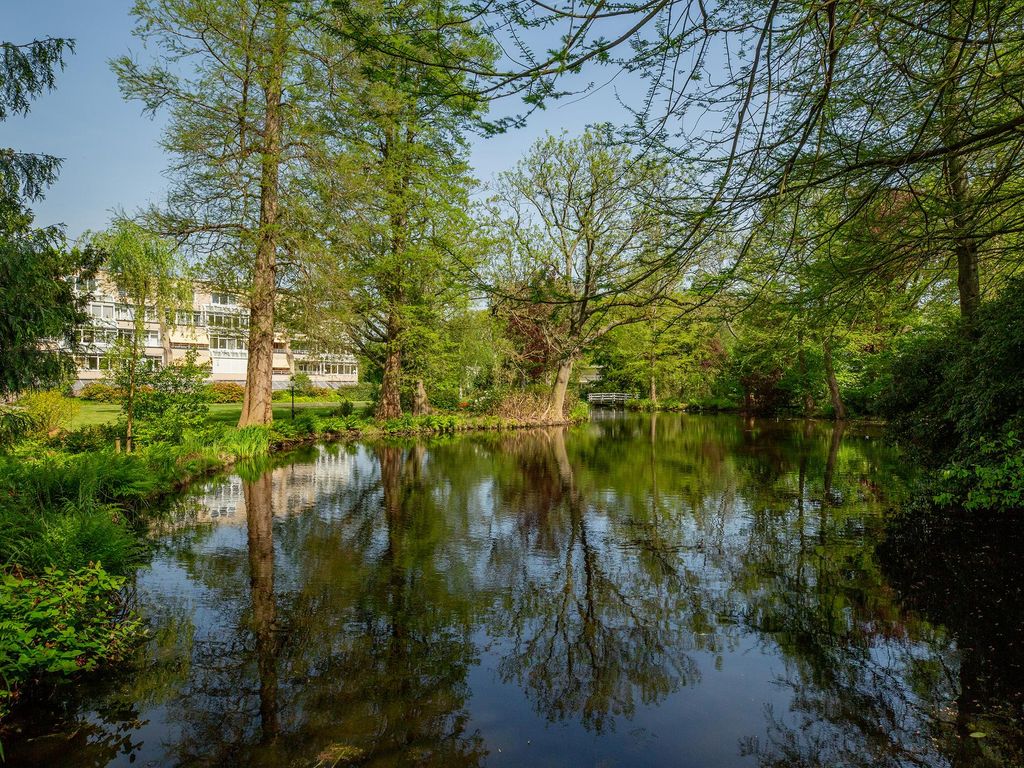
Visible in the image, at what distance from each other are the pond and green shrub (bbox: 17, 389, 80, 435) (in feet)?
19.6

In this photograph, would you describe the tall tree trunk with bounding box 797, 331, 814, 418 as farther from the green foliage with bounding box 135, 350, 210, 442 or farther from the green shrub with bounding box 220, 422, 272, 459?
the green foliage with bounding box 135, 350, 210, 442

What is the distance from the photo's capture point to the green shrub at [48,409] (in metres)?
13.1

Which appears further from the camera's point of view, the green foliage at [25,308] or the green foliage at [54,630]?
the green foliage at [25,308]

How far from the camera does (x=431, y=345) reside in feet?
75.7

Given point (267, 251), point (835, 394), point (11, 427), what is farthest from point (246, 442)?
Result: point (835, 394)

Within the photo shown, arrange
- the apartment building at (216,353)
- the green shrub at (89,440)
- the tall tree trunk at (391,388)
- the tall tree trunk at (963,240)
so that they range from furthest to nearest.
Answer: the apartment building at (216,353), the tall tree trunk at (391,388), the green shrub at (89,440), the tall tree trunk at (963,240)

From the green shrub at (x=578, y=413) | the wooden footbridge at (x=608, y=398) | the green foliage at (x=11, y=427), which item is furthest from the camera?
the wooden footbridge at (x=608, y=398)

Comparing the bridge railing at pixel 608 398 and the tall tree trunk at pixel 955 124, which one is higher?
the tall tree trunk at pixel 955 124

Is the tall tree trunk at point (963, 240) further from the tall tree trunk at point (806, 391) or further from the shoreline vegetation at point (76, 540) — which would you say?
the tall tree trunk at point (806, 391)

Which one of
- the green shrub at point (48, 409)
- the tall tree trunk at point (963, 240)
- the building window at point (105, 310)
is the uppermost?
the building window at point (105, 310)

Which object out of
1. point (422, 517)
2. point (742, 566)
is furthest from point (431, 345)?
point (742, 566)

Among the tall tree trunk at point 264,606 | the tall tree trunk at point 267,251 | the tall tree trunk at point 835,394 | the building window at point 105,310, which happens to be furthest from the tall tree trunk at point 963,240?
the building window at point 105,310

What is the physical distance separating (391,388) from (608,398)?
29.4m

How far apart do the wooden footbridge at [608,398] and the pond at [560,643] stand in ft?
129
